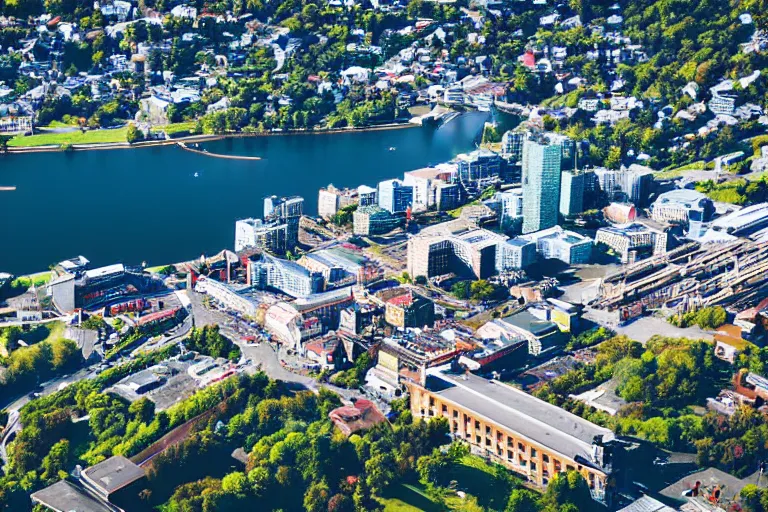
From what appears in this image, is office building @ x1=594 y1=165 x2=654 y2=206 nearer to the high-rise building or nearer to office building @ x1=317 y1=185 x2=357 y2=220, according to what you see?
the high-rise building

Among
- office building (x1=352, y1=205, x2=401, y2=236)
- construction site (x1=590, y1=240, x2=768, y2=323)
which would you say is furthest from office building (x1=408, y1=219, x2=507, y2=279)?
office building (x1=352, y1=205, x2=401, y2=236)

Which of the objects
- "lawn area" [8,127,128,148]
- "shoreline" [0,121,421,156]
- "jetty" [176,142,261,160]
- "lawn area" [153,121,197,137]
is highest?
"lawn area" [153,121,197,137]

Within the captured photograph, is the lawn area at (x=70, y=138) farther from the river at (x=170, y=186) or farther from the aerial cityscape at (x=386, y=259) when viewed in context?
the river at (x=170, y=186)

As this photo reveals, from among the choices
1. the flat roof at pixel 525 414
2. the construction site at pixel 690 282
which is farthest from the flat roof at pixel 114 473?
the construction site at pixel 690 282

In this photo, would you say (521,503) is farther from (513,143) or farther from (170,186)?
(170,186)

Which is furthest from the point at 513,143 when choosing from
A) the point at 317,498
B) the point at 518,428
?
the point at 317,498
